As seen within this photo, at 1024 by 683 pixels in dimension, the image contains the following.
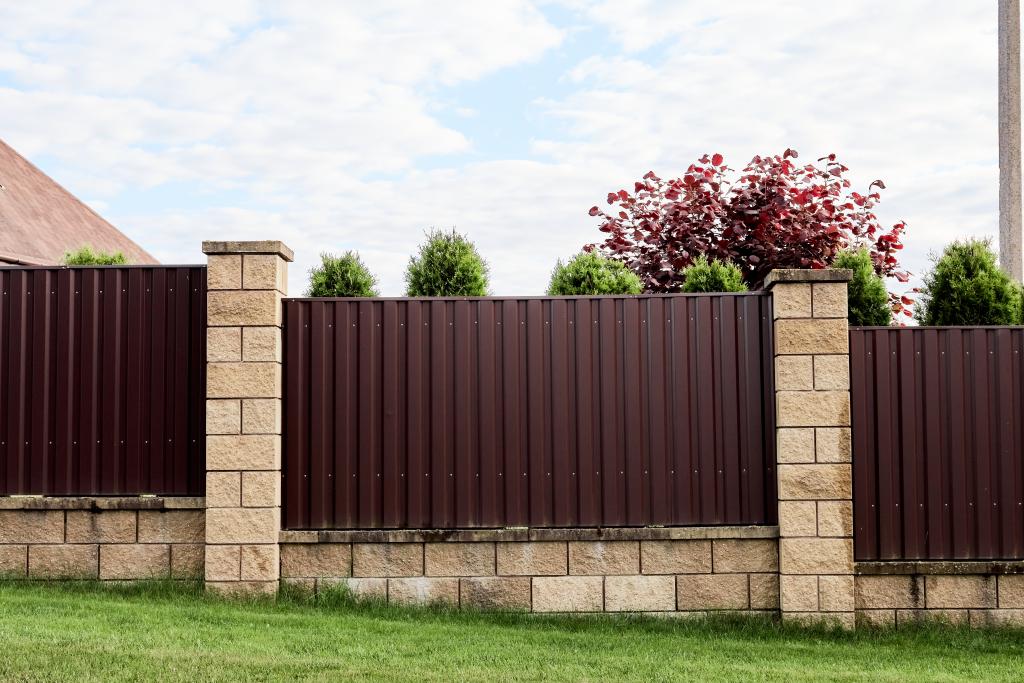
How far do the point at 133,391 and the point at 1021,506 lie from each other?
7.62 metres

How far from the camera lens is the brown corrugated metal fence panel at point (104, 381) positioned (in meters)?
8.54

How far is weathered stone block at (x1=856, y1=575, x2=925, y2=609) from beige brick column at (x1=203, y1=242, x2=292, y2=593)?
484cm

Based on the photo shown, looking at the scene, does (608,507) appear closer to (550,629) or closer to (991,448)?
(550,629)

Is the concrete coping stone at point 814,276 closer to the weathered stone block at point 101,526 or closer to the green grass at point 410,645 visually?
the green grass at point 410,645

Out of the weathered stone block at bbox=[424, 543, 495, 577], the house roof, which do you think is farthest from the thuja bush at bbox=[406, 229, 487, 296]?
the house roof

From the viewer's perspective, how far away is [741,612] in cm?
827

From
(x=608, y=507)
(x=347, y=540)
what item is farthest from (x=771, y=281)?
(x=347, y=540)

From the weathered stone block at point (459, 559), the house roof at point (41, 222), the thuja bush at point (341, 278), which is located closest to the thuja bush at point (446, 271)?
the thuja bush at point (341, 278)

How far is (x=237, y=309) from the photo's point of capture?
27.1 feet

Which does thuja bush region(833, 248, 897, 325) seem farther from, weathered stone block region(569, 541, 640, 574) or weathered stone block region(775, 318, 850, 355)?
weathered stone block region(569, 541, 640, 574)

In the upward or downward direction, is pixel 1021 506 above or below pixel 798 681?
above

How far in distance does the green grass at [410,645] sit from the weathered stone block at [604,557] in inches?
15.3

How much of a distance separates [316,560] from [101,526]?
1.84 m

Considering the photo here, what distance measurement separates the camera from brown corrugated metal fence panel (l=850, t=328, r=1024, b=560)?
856cm
